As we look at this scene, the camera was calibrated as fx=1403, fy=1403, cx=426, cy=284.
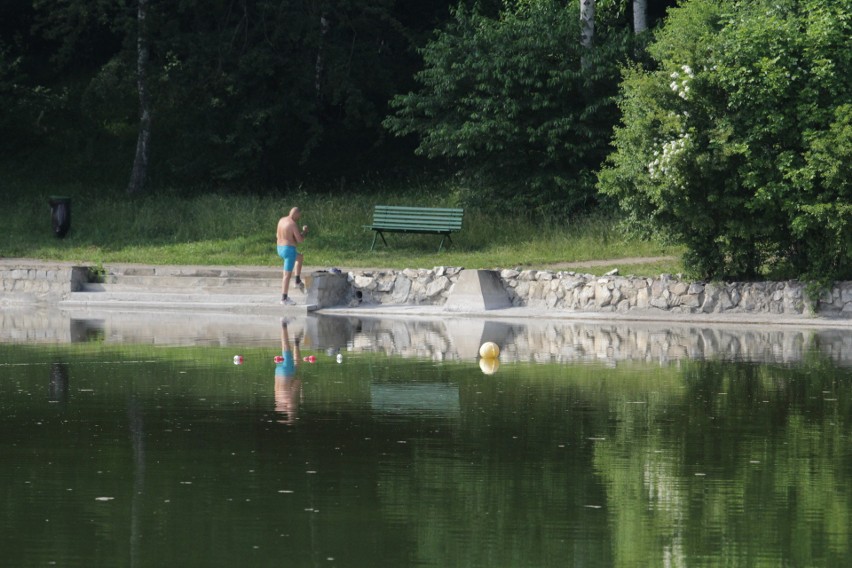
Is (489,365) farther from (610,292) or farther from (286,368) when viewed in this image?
(610,292)

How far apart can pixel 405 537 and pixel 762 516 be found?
7.71 feet

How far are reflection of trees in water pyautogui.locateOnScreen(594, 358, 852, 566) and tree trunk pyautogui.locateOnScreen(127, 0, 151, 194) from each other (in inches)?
965

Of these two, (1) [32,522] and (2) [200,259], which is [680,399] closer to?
(1) [32,522]

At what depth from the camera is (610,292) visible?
23141mm

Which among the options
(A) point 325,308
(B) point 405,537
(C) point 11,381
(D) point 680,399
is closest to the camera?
(B) point 405,537

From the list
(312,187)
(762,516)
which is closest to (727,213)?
(762,516)

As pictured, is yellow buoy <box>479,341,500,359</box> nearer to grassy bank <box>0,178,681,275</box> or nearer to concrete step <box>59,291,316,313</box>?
concrete step <box>59,291,316,313</box>

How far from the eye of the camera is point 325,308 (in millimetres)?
24766

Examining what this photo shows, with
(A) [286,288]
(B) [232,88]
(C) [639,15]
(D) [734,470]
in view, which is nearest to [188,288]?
(A) [286,288]

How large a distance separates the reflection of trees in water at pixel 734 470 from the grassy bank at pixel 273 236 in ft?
35.3

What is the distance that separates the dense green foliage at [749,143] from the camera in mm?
21859

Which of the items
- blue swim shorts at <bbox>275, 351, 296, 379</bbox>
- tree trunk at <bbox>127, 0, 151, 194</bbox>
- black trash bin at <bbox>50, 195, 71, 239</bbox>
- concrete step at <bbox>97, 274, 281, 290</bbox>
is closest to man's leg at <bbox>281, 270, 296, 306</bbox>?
concrete step at <bbox>97, 274, 281, 290</bbox>

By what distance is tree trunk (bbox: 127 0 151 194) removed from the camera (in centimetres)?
3666

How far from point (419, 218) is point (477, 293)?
6009 millimetres
